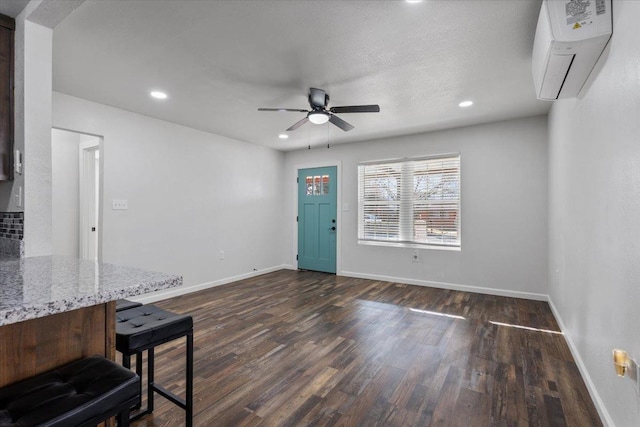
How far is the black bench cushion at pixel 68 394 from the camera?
806mm

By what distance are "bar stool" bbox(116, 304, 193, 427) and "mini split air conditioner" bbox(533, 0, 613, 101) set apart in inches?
99.6

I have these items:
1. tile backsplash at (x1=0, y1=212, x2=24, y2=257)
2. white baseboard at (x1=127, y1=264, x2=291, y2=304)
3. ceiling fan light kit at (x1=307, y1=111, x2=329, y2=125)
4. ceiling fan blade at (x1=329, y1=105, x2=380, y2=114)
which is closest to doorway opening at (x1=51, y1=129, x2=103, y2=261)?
white baseboard at (x1=127, y1=264, x2=291, y2=304)

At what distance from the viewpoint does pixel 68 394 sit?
0.90 metres

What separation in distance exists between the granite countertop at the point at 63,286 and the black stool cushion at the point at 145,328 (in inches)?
14.1

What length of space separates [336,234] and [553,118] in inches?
140

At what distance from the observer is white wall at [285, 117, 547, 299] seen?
4.05 m

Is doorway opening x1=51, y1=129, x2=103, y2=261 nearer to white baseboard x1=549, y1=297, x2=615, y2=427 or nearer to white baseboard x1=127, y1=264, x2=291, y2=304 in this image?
white baseboard x1=127, y1=264, x2=291, y2=304

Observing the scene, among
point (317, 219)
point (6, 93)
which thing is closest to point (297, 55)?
point (6, 93)

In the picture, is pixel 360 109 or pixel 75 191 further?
A: pixel 75 191

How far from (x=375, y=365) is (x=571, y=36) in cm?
243

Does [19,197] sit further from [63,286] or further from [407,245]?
[407,245]

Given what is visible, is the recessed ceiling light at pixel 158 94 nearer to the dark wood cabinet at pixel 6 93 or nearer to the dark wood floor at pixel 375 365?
the dark wood cabinet at pixel 6 93

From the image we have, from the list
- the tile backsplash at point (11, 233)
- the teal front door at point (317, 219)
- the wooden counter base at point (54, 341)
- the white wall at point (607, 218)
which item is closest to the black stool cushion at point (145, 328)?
the wooden counter base at point (54, 341)

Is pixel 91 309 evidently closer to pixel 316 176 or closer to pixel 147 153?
pixel 147 153
